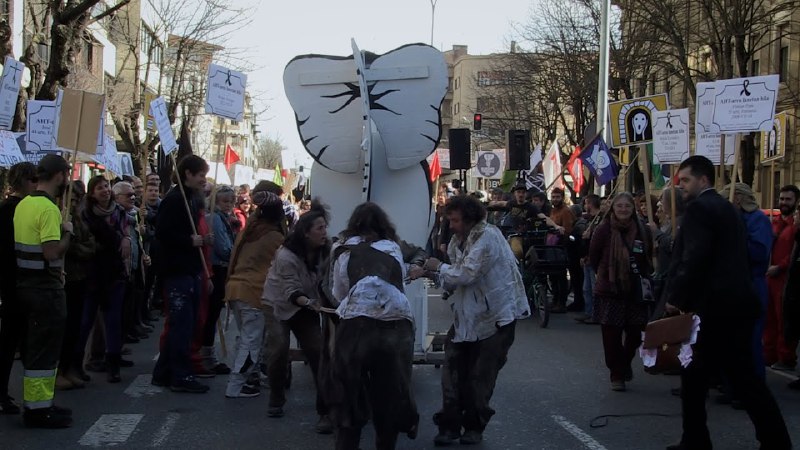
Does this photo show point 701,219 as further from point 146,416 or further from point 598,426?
point 146,416

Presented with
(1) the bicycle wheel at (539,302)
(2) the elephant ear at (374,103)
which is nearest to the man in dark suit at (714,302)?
(2) the elephant ear at (374,103)

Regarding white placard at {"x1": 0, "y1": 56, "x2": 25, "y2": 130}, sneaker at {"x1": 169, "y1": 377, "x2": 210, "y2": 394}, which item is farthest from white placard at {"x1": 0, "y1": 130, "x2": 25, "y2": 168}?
sneaker at {"x1": 169, "y1": 377, "x2": 210, "y2": 394}

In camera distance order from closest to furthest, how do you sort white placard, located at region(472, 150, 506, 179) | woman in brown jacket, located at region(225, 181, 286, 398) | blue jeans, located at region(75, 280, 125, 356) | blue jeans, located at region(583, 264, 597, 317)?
1. woman in brown jacket, located at region(225, 181, 286, 398)
2. blue jeans, located at region(75, 280, 125, 356)
3. blue jeans, located at region(583, 264, 597, 317)
4. white placard, located at region(472, 150, 506, 179)

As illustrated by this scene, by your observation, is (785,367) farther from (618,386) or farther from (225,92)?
(225,92)

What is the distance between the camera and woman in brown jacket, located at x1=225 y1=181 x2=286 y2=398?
26.4 feet

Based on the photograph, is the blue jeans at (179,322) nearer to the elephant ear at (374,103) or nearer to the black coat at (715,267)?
the elephant ear at (374,103)

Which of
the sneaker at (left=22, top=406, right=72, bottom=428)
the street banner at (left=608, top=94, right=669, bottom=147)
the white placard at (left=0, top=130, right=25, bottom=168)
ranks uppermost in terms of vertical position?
the street banner at (left=608, top=94, right=669, bottom=147)

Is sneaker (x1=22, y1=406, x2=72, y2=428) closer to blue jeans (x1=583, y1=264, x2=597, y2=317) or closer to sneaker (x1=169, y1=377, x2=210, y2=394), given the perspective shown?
sneaker (x1=169, y1=377, x2=210, y2=394)

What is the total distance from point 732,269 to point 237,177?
82.1 feet

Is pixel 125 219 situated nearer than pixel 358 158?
No

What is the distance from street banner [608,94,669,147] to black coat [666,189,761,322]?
6.35 m

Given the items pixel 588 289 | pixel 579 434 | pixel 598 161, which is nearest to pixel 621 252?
pixel 579 434

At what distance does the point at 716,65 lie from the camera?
27875 millimetres

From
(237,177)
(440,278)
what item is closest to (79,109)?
(440,278)
